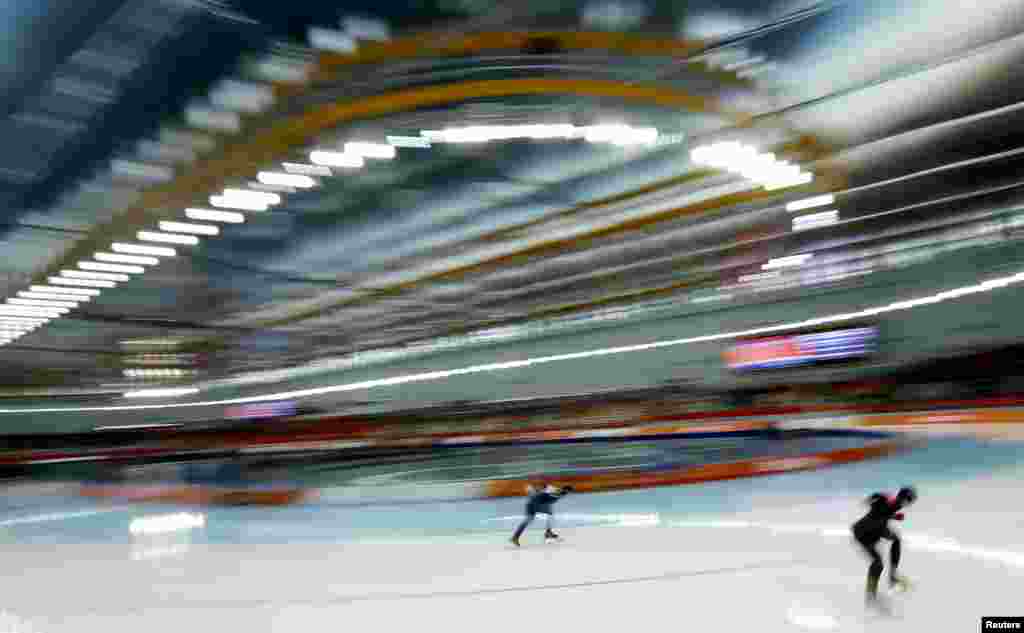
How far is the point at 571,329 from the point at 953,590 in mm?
21726

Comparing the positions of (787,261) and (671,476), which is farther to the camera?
(787,261)

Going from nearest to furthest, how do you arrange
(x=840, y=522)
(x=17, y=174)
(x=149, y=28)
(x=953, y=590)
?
(x=953, y=590) < (x=149, y=28) < (x=840, y=522) < (x=17, y=174)

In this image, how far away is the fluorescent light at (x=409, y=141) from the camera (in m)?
8.12

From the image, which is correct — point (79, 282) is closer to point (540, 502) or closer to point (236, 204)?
point (236, 204)

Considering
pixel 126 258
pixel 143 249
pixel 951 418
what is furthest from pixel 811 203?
pixel 126 258

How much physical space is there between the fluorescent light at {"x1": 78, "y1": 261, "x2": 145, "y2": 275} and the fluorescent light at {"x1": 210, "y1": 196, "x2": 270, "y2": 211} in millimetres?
4591

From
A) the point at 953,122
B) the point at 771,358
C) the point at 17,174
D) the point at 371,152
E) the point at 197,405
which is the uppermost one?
the point at 953,122

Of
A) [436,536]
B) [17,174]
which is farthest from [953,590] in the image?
[17,174]

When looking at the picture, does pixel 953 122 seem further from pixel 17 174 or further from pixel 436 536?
pixel 17 174

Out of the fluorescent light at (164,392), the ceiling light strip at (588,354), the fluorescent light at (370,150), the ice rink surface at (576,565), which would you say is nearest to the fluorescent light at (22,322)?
the ice rink surface at (576,565)

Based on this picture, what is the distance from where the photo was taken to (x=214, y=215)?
1060 centimetres

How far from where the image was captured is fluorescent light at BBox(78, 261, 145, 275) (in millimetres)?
12944

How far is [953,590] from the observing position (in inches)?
174

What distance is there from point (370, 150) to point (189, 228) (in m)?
4.63
